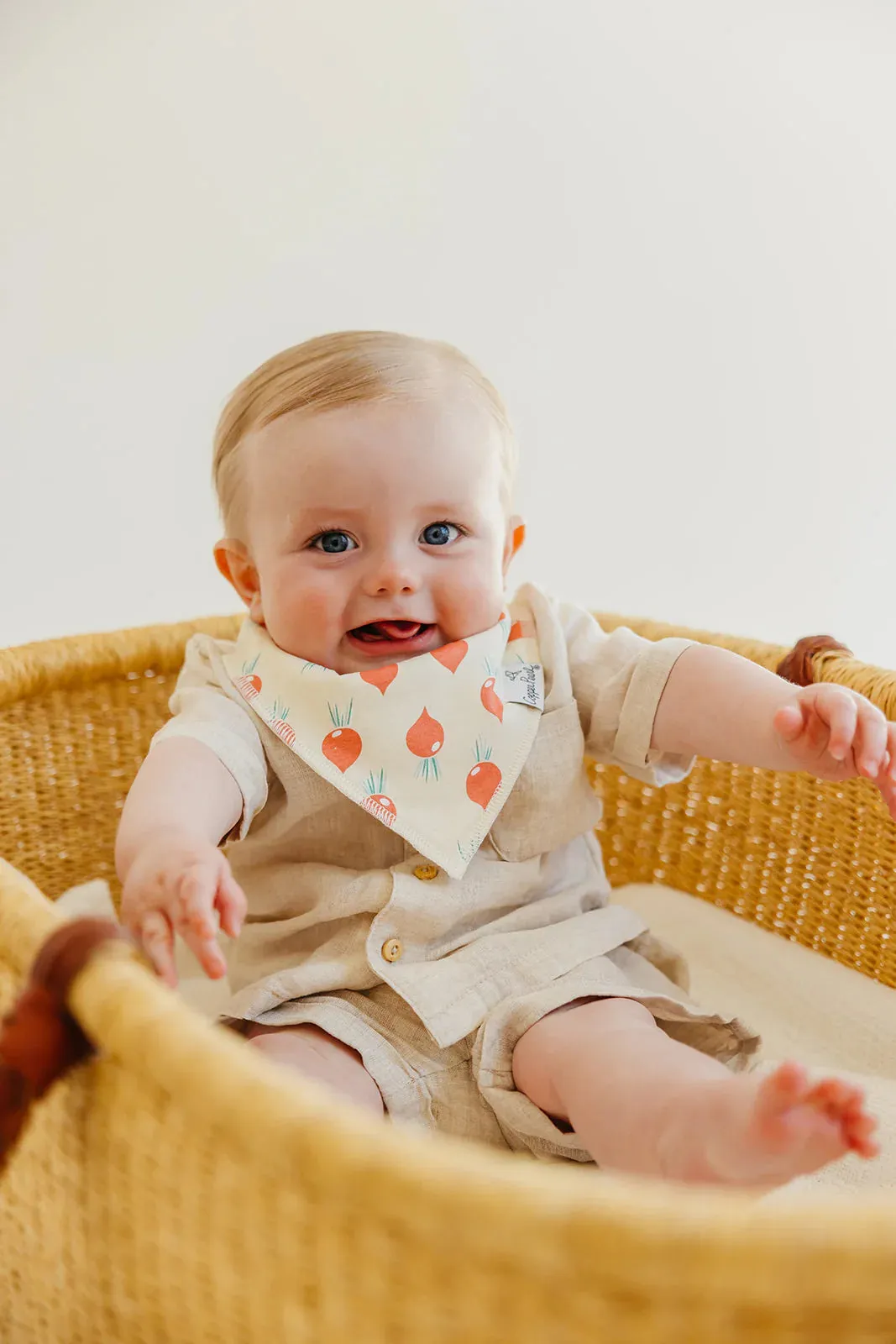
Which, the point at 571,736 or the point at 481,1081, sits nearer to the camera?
the point at 481,1081

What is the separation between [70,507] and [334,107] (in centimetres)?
61

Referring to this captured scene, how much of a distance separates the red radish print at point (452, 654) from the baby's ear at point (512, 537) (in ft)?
0.40

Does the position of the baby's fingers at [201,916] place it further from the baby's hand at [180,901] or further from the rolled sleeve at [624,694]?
the rolled sleeve at [624,694]

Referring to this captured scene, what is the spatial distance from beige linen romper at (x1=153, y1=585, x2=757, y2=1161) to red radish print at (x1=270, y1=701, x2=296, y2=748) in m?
0.02

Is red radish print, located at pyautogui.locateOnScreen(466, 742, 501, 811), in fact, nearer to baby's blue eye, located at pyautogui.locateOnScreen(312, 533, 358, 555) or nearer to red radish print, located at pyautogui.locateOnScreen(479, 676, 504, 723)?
red radish print, located at pyautogui.locateOnScreen(479, 676, 504, 723)

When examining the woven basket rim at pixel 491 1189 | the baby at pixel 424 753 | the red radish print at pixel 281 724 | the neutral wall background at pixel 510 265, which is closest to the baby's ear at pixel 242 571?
the baby at pixel 424 753

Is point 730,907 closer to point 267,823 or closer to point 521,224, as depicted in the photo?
point 267,823

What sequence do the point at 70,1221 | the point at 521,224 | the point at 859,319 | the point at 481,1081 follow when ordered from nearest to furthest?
the point at 70,1221
the point at 481,1081
the point at 521,224
the point at 859,319

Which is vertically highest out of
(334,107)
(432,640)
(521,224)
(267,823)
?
(334,107)

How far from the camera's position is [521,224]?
1.78 meters

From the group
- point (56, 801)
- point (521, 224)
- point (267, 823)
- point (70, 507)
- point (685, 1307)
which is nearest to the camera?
point (685, 1307)

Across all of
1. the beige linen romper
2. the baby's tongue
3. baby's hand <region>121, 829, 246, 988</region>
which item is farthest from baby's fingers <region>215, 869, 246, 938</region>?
the baby's tongue

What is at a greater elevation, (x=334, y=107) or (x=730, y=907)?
(x=334, y=107)

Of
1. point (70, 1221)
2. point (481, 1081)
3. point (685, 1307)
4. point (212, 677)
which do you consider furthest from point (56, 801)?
point (685, 1307)
